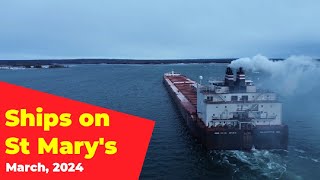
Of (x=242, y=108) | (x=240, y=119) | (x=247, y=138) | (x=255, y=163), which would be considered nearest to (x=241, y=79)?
(x=242, y=108)

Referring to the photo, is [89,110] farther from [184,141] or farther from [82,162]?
[184,141]

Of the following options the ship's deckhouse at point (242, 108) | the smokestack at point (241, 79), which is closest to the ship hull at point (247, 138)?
the ship's deckhouse at point (242, 108)

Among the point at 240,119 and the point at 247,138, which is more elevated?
the point at 240,119

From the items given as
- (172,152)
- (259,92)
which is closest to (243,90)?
(259,92)

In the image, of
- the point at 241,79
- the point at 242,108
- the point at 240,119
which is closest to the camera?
the point at 240,119

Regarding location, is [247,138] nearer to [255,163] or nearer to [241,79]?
[255,163]

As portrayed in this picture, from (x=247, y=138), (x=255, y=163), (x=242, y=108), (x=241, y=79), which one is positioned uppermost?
(x=241, y=79)

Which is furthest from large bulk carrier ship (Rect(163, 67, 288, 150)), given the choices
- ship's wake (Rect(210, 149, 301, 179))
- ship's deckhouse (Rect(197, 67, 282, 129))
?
ship's wake (Rect(210, 149, 301, 179))

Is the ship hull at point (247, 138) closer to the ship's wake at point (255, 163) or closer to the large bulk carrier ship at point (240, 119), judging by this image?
the large bulk carrier ship at point (240, 119)

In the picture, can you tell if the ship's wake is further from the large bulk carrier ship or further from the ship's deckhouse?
the ship's deckhouse
